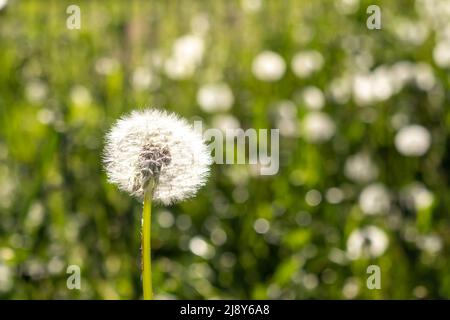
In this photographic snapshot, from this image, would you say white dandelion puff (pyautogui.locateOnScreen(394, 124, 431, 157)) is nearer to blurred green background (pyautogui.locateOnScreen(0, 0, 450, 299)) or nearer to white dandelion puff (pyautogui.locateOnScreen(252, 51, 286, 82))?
blurred green background (pyautogui.locateOnScreen(0, 0, 450, 299))

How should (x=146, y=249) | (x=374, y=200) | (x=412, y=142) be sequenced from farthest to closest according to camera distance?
(x=412, y=142)
(x=374, y=200)
(x=146, y=249)

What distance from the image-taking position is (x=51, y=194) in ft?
5.96

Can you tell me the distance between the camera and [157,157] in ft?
2.28

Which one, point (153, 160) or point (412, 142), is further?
point (412, 142)

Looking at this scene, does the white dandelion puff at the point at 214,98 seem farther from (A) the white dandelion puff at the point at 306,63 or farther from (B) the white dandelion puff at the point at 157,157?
(B) the white dandelion puff at the point at 157,157

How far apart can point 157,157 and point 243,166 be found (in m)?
1.31

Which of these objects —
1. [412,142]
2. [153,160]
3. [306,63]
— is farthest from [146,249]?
[306,63]

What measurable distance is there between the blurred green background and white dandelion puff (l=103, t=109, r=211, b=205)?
2.23ft

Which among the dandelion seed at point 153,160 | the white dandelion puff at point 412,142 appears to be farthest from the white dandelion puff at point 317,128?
the dandelion seed at point 153,160

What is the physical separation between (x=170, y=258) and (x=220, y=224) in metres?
0.15

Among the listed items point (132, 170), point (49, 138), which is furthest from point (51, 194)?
point (132, 170)

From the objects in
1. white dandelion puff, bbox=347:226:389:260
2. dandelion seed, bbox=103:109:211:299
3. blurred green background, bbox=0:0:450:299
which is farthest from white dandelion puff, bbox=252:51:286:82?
dandelion seed, bbox=103:109:211:299

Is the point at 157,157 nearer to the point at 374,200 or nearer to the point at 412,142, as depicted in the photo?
the point at 374,200
